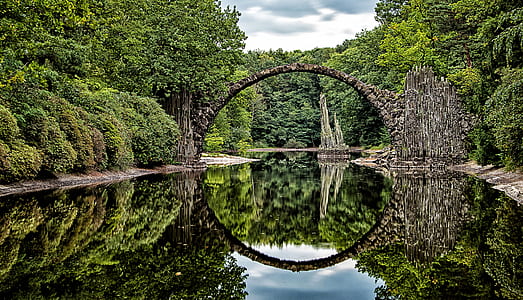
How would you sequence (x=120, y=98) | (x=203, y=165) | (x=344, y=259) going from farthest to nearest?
(x=203, y=165) → (x=120, y=98) → (x=344, y=259)

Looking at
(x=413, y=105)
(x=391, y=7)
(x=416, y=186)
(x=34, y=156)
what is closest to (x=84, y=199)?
(x=34, y=156)

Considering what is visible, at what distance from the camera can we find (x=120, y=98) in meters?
19.4

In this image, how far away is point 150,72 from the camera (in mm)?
21172

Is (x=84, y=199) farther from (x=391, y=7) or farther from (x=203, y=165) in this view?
(x=391, y=7)

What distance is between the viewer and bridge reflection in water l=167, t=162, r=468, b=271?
18.6 ft

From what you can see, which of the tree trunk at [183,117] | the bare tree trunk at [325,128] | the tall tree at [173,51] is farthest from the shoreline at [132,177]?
the bare tree trunk at [325,128]

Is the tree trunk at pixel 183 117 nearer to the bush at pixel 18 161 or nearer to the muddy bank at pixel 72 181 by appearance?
the muddy bank at pixel 72 181

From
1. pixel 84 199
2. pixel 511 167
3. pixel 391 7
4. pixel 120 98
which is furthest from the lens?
pixel 391 7

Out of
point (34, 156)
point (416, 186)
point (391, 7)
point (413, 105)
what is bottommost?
point (416, 186)

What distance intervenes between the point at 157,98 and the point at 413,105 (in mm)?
12090

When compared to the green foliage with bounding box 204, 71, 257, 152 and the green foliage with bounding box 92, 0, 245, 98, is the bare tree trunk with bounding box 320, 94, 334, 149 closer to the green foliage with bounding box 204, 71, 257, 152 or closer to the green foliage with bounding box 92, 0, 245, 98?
the green foliage with bounding box 204, 71, 257, 152

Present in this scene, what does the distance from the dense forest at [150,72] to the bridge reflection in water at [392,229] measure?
3.23m

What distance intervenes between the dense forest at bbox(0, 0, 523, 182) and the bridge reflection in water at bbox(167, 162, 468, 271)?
323 centimetres

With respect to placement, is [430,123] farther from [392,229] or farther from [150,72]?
[392,229]
